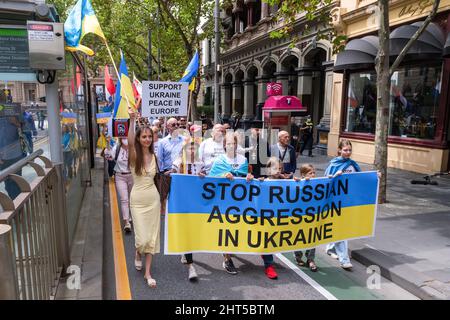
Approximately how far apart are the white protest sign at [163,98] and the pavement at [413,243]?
437 centimetres

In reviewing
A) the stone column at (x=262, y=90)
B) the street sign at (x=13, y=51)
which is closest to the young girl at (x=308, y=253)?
the street sign at (x=13, y=51)

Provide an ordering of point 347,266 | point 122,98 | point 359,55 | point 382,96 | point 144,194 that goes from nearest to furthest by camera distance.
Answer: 1. point 144,194
2. point 347,266
3. point 122,98
4. point 382,96
5. point 359,55

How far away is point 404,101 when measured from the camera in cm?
1278

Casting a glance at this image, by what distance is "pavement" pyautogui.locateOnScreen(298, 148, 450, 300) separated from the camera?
4637 millimetres

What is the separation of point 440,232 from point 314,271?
2867 mm

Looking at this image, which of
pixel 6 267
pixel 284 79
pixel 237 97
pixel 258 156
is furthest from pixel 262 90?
pixel 6 267

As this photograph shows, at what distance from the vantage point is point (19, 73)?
5.20 metres

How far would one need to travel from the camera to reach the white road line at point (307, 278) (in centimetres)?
437

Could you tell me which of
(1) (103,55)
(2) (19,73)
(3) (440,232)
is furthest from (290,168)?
(1) (103,55)

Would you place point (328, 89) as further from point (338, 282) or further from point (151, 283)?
point (151, 283)

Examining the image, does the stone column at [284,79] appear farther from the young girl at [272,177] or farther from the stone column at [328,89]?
the young girl at [272,177]

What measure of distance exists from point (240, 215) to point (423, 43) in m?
9.17
